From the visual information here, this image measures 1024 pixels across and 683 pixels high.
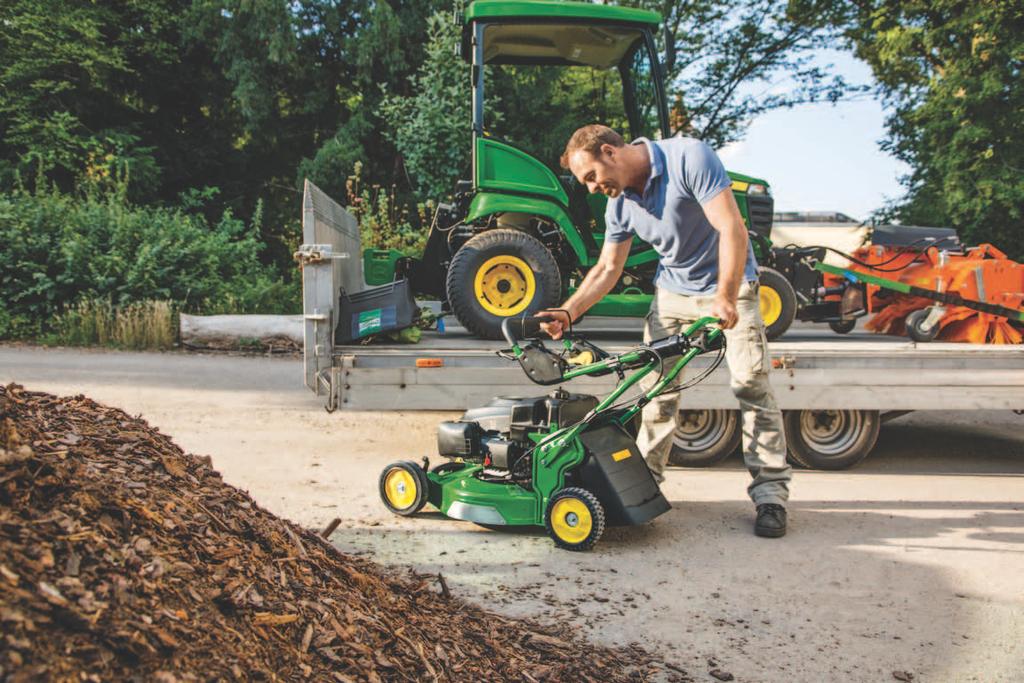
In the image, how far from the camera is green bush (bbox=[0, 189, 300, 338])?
1148 cm

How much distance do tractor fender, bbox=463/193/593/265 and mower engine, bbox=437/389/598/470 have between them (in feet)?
6.81

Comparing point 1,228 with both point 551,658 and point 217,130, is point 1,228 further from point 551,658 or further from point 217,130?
point 551,658

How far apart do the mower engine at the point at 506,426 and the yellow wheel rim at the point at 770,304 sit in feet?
8.26

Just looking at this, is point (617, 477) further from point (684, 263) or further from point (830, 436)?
point (830, 436)

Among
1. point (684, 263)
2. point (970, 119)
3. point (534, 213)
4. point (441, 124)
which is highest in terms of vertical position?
point (441, 124)

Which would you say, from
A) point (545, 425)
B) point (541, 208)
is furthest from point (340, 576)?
point (541, 208)

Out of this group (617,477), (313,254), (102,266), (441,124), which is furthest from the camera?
(441,124)

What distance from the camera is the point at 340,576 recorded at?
281cm

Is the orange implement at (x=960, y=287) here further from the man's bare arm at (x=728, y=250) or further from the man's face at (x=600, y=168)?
the man's face at (x=600, y=168)

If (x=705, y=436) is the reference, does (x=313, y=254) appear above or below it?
above

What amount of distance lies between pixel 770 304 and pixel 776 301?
5 centimetres

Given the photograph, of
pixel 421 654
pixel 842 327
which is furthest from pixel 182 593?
pixel 842 327

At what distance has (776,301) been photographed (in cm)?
649

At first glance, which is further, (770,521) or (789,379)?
(789,379)
